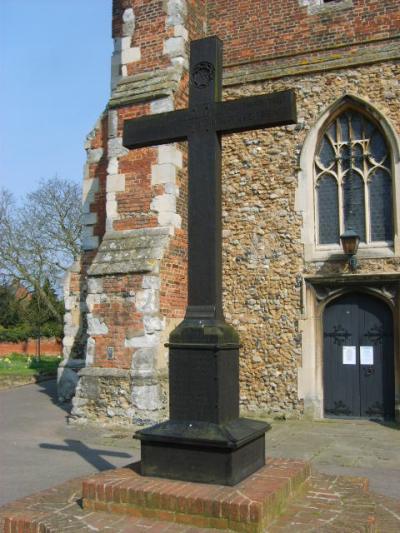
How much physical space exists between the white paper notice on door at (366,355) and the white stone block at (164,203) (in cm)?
422

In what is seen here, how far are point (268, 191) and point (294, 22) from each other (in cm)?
341

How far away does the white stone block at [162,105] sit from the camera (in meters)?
10.6

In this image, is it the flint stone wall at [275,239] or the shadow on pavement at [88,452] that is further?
the flint stone wall at [275,239]

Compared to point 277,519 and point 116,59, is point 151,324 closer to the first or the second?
point 116,59

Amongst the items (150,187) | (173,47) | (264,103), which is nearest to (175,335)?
(264,103)

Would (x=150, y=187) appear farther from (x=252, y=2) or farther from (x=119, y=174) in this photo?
(x=252, y=2)

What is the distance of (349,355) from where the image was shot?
35.0 feet

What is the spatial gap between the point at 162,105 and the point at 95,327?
4.14 metres

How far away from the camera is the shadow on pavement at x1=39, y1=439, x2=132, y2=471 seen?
7117 millimetres

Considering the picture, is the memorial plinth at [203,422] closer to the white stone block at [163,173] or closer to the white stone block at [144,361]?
the white stone block at [144,361]

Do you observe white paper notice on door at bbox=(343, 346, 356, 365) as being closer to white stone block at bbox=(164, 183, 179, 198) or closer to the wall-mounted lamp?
the wall-mounted lamp

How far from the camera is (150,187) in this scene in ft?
34.4

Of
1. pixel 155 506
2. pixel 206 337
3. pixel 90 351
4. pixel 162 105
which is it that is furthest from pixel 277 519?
pixel 162 105

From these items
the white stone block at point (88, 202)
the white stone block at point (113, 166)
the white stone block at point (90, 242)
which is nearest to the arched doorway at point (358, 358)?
the white stone block at point (113, 166)
